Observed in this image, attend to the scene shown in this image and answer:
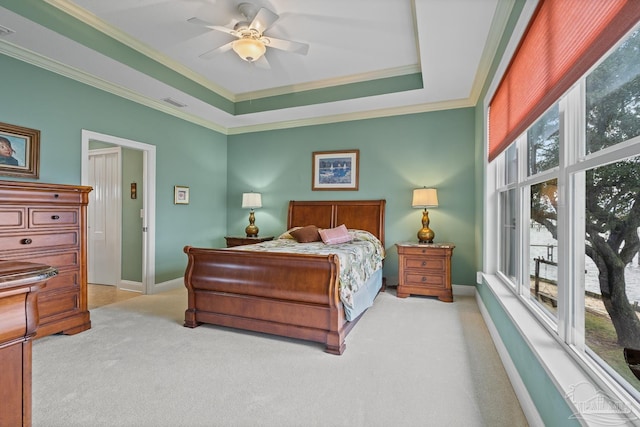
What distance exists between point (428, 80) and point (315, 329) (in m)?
3.03

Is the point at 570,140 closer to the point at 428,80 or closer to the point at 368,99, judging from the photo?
the point at 428,80

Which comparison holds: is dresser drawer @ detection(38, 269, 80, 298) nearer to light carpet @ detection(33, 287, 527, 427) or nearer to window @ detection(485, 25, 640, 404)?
light carpet @ detection(33, 287, 527, 427)

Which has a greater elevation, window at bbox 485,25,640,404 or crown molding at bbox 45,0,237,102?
crown molding at bbox 45,0,237,102

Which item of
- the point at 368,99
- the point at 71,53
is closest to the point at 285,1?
the point at 368,99

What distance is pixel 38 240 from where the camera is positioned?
8.57 ft

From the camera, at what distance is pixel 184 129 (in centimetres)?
474

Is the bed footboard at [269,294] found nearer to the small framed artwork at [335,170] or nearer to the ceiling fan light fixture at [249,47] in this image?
the ceiling fan light fixture at [249,47]

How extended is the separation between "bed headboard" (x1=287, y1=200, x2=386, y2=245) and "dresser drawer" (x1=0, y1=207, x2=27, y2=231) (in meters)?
3.19

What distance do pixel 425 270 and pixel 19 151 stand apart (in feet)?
15.1

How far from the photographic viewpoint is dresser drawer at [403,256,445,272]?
3.85 metres

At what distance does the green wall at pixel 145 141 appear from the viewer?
2.96m

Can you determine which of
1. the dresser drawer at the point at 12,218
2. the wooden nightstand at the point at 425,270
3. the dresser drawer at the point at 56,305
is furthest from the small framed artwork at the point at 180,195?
the wooden nightstand at the point at 425,270

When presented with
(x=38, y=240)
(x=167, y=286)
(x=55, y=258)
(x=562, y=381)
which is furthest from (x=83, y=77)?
(x=562, y=381)

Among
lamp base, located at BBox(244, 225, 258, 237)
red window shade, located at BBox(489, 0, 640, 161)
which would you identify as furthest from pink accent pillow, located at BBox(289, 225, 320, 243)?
red window shade, located at BBox(489, 0, 640, 161)
